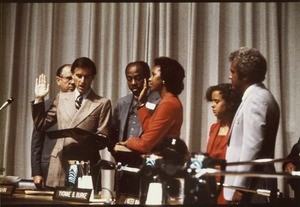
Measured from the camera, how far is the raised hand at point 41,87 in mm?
2730

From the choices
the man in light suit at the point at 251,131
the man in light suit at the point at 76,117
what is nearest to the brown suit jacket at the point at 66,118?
the man in light suit at the point at 76,117

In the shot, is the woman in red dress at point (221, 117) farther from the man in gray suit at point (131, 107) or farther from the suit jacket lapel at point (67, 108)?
the suit jacket lapel at point (67, 108)

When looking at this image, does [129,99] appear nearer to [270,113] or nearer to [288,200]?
[270,113]

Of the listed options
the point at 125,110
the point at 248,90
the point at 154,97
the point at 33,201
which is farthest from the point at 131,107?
the point at 33,201

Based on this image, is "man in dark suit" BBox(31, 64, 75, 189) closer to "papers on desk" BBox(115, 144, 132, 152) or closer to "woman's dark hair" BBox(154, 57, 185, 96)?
"papers on desk" BBox(115, 144, 132, 152)

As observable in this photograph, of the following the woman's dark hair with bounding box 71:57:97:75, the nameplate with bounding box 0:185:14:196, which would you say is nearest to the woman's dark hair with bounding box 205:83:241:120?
the woman's dark hair with bounding box 71:57:97:75

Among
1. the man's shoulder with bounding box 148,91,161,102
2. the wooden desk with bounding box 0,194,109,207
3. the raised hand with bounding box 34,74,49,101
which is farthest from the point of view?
the raised hand with bounding box 34,74,49,101

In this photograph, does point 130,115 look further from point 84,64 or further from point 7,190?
point 7,190

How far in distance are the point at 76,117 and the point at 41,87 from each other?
0.32 meters

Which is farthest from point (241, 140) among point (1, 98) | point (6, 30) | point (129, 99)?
point (6, 30)

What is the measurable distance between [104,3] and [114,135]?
2.81 feet

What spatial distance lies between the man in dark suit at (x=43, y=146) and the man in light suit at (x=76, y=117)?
31 mm

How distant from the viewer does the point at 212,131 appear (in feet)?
8.31

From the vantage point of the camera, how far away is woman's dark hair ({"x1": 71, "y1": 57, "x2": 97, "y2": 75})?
2.76 meters
